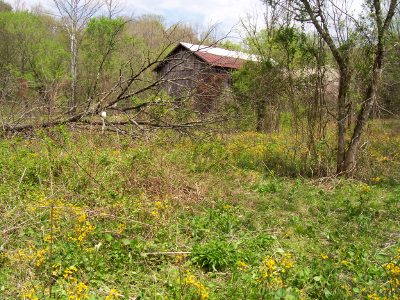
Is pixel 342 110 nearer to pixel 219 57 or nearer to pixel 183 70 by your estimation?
pixel 183 70

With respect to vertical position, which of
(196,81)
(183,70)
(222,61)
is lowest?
(196,81)

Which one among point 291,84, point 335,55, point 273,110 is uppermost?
point 335,55

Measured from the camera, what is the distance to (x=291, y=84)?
659 cm

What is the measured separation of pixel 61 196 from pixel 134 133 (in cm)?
273

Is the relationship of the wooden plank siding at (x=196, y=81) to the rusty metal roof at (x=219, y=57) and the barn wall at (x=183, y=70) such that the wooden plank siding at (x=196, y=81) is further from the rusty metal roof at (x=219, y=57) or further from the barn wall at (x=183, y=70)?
the rusty metal roof at (x=219, y=57)

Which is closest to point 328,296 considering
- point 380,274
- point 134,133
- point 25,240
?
point 380,274

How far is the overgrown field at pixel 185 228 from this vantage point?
267 centimetres

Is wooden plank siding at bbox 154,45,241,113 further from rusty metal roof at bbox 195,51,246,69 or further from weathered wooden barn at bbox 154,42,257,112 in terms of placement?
rusty metal roof at bbox 195,51,246,69

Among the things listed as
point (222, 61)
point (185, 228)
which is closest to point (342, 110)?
point (222, 61)

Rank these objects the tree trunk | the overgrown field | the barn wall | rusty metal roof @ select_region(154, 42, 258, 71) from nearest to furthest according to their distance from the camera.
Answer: the overgrown field < the tree trunk < the barn wall < rusty metal roof @ select_region(154, 42, 258, 71)

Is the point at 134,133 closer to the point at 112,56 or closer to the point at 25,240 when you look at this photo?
the point at 25,240

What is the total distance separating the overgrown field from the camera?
2668 millimetres

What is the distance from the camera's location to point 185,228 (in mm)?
3725

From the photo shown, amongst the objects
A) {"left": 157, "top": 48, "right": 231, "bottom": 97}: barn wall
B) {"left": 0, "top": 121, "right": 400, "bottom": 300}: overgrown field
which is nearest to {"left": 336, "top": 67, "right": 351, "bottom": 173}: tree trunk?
{"left": 0, "top": 121, "right": 400, "bottom": 300}: overgrown field
